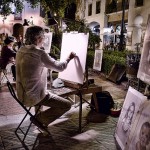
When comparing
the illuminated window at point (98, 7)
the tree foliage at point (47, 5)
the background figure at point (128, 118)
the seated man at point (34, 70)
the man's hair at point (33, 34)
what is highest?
the illuminated window at point (98, 7)

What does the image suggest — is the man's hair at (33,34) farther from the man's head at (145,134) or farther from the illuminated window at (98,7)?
the illuminated window at (98,7)

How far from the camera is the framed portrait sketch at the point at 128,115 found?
3.75m

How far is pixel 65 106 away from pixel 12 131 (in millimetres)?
1195

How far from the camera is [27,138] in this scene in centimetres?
482

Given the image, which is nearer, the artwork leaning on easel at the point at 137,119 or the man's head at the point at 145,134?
the man's head at the point at 145,134

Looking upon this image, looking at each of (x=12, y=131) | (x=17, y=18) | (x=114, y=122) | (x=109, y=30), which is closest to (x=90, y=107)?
(x=114, y=122)

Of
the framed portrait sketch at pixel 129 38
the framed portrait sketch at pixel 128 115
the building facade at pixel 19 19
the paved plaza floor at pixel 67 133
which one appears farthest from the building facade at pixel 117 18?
the framed portrait sketch at pixel 128 115

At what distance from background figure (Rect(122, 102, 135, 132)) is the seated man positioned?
109cm

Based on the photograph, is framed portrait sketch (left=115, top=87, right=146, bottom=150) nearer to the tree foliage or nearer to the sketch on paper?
the sketch on paper

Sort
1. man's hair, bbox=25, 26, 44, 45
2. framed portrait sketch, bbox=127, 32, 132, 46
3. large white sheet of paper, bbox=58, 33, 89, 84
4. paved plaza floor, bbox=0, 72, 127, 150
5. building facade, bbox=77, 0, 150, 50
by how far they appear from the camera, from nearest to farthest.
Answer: man's hair, bbox=25, 26, 44, 45 → paved plaza floor, bbox=0, 72, 127, 150 → large white sheet of paper, bbox=58, 33, 89, 84 → building facade, bbox=77, 0, 150, 50 → framed portrait sketch, bbox=127, 32, 132, 46

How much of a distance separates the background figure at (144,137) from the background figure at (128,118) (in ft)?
2.12

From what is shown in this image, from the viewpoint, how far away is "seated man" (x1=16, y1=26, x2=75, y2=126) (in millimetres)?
4332

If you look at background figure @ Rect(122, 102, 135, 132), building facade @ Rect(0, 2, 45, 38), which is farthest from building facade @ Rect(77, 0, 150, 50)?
background figure @ Rect(122, 102, 135, 132)

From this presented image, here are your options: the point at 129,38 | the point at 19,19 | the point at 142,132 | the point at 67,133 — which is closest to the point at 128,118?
the point at 142,132
